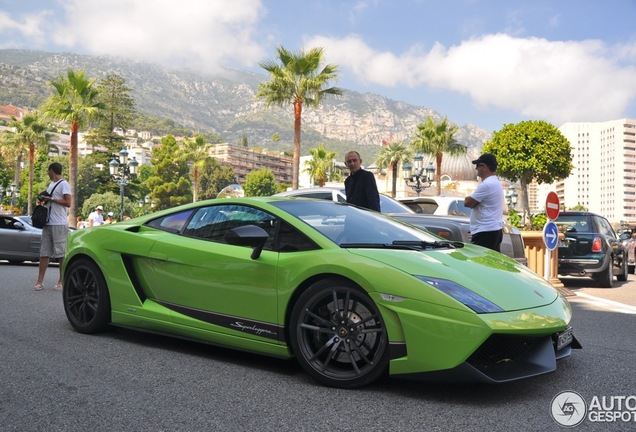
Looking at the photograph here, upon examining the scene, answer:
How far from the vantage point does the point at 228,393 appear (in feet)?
11.8

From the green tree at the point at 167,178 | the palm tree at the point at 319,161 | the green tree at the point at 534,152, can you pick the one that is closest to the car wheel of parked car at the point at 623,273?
the green tree at the point at 534,152

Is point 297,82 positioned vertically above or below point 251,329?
above

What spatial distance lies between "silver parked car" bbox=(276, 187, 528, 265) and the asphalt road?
3529mm

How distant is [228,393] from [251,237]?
1.00m

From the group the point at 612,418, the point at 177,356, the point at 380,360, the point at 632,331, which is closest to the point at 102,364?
the point at 177,356

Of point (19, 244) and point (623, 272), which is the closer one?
point (623, 272)

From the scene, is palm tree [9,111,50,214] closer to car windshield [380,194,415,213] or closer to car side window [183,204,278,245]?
car windshield [380,194,415,213]

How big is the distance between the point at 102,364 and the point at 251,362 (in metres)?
0.99

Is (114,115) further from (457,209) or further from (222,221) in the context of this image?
(222,221)

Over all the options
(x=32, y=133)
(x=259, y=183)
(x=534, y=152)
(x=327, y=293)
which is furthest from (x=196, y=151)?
(x=327, y=293)

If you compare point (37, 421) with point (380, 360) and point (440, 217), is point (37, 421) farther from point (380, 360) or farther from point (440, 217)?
point (440, 217)

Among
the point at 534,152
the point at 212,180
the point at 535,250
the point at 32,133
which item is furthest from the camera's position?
the point at 212,180

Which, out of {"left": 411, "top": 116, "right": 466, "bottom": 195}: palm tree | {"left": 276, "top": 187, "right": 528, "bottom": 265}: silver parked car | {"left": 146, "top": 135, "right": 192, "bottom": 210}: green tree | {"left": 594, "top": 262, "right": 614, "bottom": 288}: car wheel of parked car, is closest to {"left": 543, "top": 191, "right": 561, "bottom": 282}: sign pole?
{"left": 276, "top": 187, "right": 528, "bottom": 265}: silver parked car

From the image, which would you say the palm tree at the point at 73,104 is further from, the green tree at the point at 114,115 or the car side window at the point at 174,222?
the green tree at the point at 114,115
